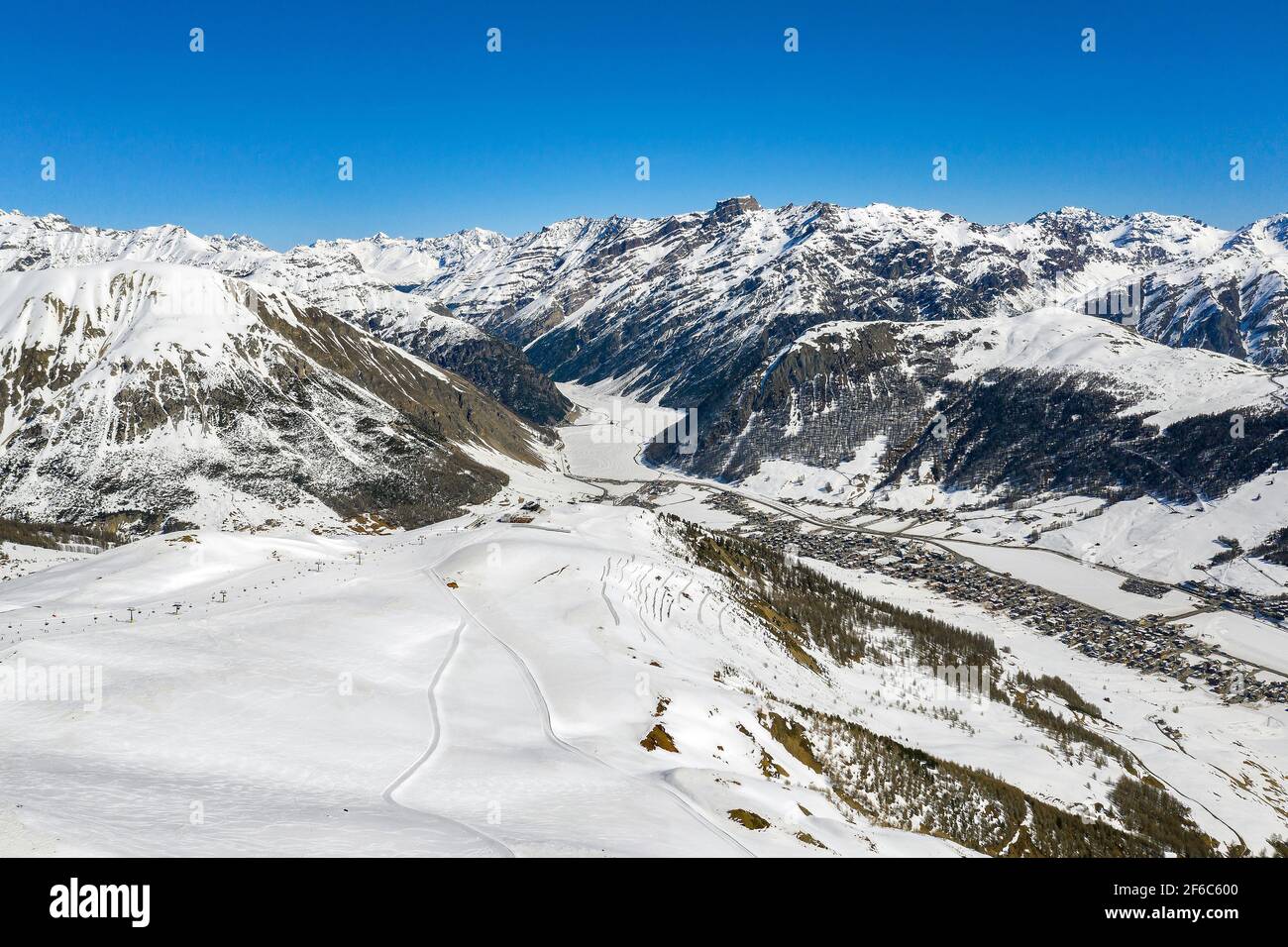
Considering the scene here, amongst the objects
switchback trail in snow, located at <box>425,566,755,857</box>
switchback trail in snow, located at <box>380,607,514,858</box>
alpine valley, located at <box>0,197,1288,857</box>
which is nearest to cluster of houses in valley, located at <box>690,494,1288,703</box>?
alpine valley, located at <box>0,197,1288,857</box>

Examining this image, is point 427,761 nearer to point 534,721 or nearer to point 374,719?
point 374,719

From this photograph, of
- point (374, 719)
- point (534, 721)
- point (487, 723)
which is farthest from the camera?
point (534, 721)

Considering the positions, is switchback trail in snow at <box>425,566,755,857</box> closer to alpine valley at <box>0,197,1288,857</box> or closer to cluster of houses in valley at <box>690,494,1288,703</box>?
alpine valley at <box>0,197,1288,857</box>

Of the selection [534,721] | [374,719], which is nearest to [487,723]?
[534,721]

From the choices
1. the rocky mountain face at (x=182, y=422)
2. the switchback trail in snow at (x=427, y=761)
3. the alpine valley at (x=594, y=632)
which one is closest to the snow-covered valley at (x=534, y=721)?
the switchback trail in snow at (x=427, y=761)

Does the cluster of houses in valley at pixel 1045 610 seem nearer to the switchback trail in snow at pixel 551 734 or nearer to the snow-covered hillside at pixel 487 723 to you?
the snow-covered hillside at pixel 487 723

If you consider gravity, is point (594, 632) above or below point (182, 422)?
→ below

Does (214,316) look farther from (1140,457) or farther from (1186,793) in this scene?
(1140,457)
